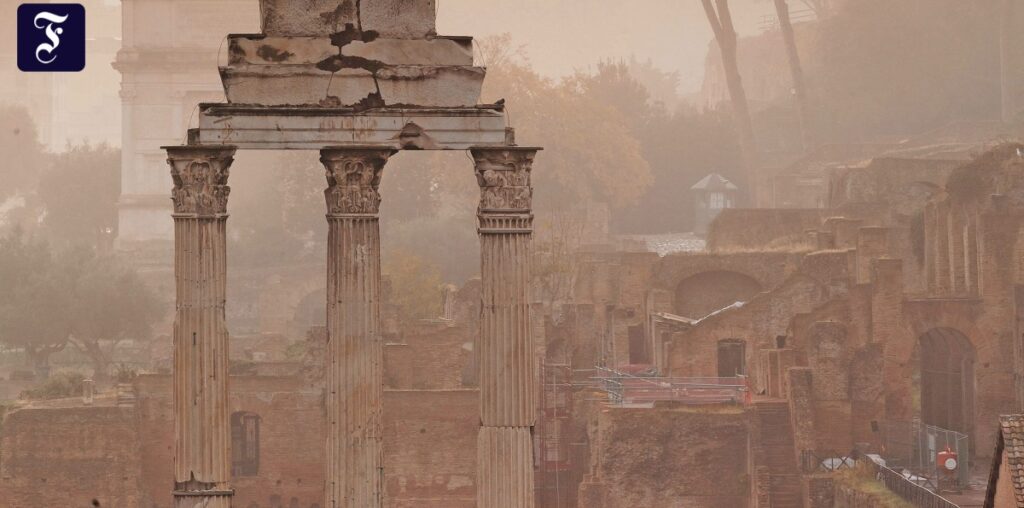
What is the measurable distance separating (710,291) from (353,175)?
1117 inches

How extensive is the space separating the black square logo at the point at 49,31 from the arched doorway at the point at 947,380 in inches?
655

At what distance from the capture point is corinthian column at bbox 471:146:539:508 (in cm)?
1332

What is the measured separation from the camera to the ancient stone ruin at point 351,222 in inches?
523

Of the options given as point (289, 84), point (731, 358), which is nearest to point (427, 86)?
point (289, 84)

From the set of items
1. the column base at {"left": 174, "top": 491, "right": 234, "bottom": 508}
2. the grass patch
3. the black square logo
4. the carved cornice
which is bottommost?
the grass patch

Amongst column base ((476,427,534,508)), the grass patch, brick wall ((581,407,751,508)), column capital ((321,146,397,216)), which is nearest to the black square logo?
brick wall ((581,407,751,508))

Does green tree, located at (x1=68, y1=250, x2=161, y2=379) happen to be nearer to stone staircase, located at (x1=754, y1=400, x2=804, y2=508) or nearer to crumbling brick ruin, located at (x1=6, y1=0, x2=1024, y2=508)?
crumbling brick ruin, located at (x1=6, y1=0, x2=1024, y2=508)

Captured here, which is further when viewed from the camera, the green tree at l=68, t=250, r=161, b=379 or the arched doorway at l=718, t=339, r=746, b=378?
the green tree at l=68, t=250, r=161, b=379

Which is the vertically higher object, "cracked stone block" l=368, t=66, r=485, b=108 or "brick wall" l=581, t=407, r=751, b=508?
"cracked stone block" l=368, t=66, r=485, b=108

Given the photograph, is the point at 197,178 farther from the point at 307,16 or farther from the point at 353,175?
the point at 307,16

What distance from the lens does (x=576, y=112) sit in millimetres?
58562

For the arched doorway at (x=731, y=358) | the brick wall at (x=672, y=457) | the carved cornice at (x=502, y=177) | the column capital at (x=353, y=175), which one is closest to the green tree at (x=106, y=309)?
the arched doorway at (x=731, y=358)

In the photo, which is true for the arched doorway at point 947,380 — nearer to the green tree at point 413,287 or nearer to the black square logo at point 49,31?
the green tree at point 413,287

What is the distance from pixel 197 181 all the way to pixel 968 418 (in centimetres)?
2338
